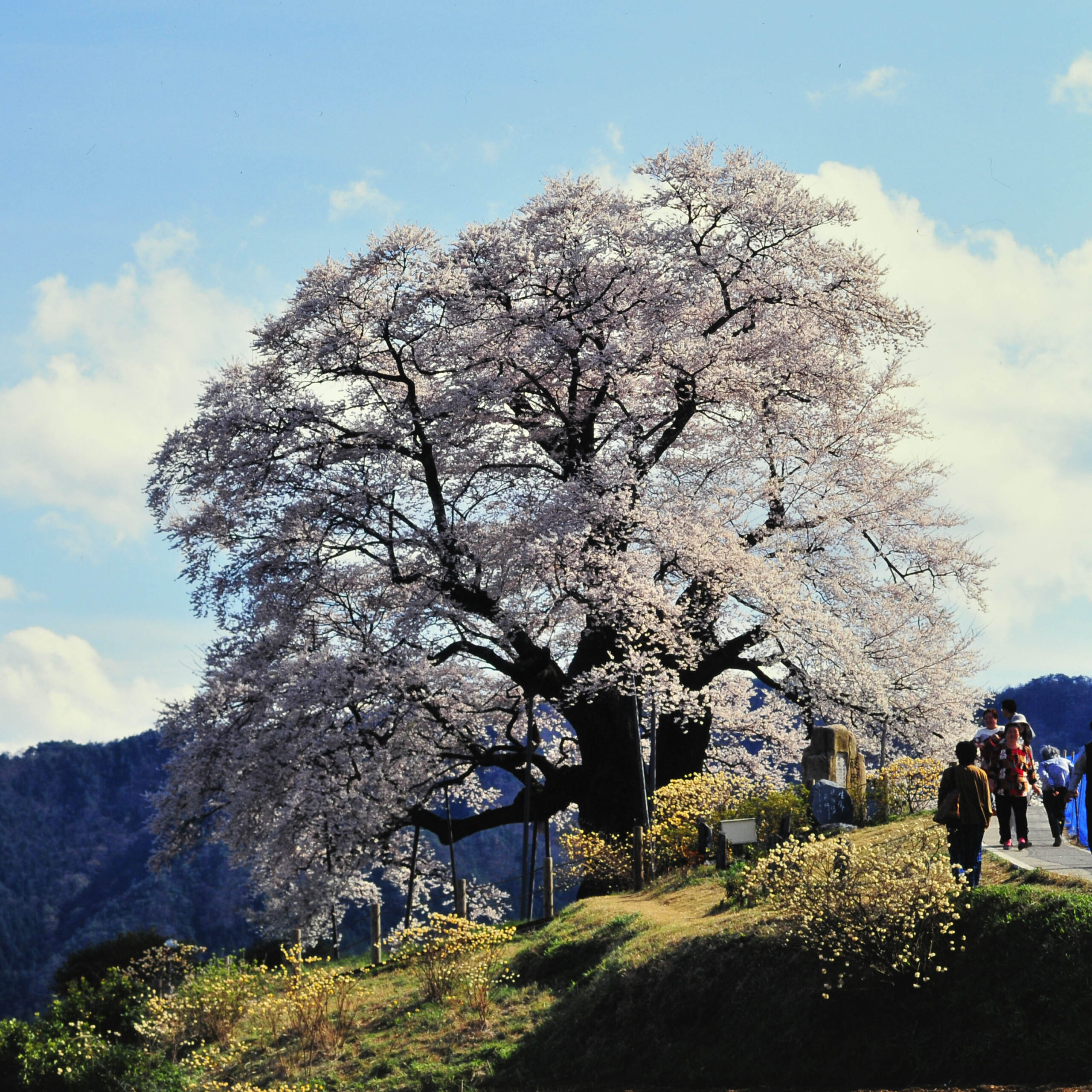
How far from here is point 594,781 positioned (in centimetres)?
2236

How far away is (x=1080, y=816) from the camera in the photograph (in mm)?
13156

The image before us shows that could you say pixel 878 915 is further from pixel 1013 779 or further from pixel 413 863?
pixel 413 863

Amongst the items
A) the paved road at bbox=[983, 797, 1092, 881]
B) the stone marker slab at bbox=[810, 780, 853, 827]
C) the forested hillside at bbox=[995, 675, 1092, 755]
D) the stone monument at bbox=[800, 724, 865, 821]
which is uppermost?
the forested hillside at bbox=[995, 675, 1092, 755]

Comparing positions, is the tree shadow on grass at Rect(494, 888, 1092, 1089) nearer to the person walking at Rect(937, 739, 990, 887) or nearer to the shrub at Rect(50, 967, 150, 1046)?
the person walking at Rect(937, 739, 990, 887)

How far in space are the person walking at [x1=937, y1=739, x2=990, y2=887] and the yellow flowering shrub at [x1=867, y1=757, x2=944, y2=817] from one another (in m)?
5.89

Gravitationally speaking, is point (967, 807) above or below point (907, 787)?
below

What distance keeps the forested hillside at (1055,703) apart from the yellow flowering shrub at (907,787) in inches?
1925

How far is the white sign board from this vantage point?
54.8 feet

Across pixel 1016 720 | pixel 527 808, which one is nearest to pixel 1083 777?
pixel 1016 720

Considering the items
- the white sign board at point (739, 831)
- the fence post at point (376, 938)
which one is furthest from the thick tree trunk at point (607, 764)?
the white sign board at point (739, 831)

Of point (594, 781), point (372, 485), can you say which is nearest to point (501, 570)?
point (372, 485)

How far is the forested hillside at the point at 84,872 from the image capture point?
68250 millimetres

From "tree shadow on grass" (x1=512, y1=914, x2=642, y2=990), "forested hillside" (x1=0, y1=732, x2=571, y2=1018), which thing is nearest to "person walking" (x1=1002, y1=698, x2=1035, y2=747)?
"tree shadow on grass" (x1=512, y1=914, x2=642, y2=990)

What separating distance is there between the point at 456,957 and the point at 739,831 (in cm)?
449
